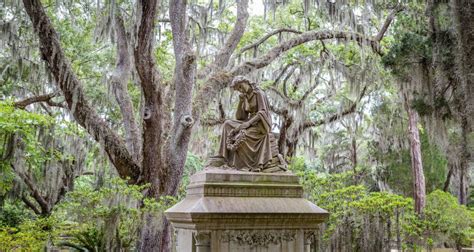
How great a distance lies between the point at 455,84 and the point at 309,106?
29.9 feet

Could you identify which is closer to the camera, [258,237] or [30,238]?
[258,237]

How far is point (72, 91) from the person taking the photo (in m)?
9.65

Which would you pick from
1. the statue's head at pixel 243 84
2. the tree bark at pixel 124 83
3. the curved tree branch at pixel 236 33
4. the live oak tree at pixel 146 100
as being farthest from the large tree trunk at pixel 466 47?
the tree bark at pixel 124 83

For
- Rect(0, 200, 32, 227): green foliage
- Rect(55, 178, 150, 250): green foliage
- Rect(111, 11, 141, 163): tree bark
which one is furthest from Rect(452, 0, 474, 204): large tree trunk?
Rect(0, 200, 32, 227): green foliage

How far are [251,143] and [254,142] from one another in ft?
0.15

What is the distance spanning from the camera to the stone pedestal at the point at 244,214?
544 cm

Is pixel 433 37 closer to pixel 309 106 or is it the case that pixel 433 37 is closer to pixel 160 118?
pixel 160 118

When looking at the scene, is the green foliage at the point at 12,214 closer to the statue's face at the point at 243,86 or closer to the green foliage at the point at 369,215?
the green foliage at the point at 369,215

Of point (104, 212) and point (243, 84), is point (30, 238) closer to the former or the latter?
point (104, 212)

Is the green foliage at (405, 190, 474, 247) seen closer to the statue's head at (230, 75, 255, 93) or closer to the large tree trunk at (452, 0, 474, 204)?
the large tree trunk at (452, 0, 474, 204)

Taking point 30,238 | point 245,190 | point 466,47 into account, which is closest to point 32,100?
point 30,238

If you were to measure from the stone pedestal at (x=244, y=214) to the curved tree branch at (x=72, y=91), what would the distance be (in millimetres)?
4645

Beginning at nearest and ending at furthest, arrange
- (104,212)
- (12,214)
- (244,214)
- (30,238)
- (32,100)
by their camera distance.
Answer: (244,214)
(104,212)
(30,238)
(32,100)
(12,214)

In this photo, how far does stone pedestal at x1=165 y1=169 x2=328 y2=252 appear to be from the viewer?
5.44 metres
